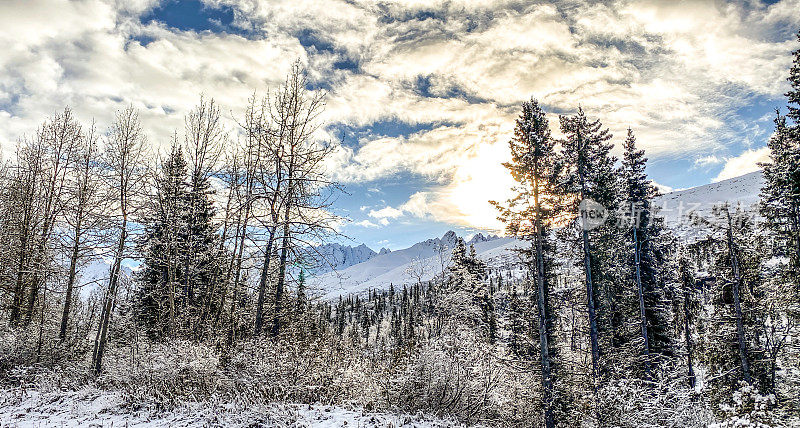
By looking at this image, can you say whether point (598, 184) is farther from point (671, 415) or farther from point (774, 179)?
point (671, 415)

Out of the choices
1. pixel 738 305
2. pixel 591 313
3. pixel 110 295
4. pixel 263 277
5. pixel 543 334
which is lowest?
pixel 543 334

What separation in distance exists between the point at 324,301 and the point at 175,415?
9.60 metres

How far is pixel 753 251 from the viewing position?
20391mm

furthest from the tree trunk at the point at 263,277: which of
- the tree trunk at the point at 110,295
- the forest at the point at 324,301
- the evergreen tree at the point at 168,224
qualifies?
the tree trunk at the point at 110,295

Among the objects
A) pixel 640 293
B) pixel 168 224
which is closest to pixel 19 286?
pixel 168 224

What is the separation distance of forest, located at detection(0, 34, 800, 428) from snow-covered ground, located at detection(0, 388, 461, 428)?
1.95 feet

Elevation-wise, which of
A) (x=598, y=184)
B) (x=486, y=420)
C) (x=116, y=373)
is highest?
(x=598, y=184)

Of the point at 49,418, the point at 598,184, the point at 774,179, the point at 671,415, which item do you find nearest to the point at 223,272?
the point at 49,418

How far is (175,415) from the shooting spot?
9.30 meters

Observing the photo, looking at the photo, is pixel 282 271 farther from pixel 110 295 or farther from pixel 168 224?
pixel 110 295

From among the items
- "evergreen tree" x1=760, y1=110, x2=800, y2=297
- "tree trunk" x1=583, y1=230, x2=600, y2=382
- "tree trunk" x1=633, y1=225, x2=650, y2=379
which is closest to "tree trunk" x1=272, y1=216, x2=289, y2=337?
"tree trunk" x1=583, y1=230, x2=600, y2=382

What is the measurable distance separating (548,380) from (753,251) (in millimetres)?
15338

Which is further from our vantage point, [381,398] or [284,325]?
[284,325]

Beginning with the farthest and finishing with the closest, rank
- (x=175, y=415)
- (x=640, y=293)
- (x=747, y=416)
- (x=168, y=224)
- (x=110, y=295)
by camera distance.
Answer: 1. (x=640, y=293)
2. (x=110, y=295)
3. (x=168, y=224)
4. (x=175, y=415)
5. (x=747, y=416)
